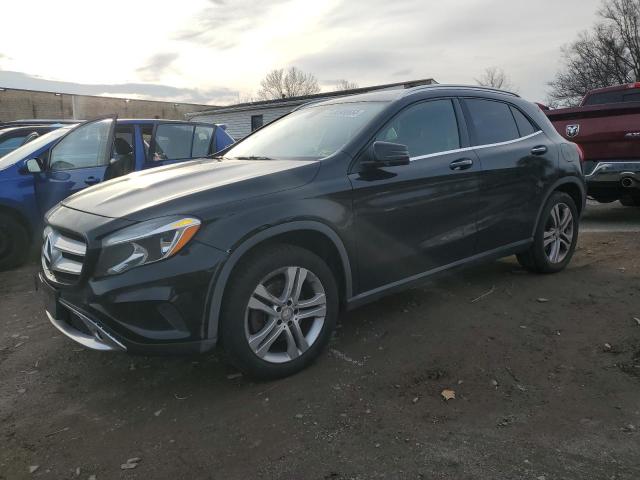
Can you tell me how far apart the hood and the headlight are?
0.07 metres

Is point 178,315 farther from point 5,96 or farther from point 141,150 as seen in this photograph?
point 5,96

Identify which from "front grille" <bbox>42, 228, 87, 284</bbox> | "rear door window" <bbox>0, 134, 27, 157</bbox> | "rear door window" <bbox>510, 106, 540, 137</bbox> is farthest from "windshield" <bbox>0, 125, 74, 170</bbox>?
"rear door window" <bbox>510, 106, 540, 137</bbox>

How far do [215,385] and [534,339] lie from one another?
216cm

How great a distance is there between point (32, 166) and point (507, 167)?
5045 mm

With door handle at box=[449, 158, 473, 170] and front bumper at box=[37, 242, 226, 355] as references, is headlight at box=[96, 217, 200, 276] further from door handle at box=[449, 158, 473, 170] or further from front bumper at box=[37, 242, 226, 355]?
door handle at box=[449, 158, 473, 170]

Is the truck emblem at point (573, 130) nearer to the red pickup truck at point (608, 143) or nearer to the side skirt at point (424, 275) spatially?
the red pickup truck at point (608, 143)

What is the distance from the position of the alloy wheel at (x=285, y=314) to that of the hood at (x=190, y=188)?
1.69ft

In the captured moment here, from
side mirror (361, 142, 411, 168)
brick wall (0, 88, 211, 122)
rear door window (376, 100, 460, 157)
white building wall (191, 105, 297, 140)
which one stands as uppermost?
brick wall (0, 88, 211, 122)

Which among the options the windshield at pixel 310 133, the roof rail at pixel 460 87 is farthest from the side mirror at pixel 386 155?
the roof rail at pixel 460 87

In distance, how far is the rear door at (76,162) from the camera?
19.2 ft

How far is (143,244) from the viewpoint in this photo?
2586mm

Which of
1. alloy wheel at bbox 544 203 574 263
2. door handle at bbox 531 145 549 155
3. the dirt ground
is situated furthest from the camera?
alloy wheel at bbox 544 203 574 263

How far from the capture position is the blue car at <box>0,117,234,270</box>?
5781 millimetres

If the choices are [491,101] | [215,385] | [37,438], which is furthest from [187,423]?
[491,101]
